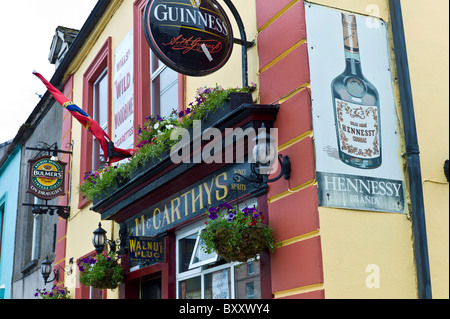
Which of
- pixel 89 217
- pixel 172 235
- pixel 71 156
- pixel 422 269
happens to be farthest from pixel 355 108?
pixel 71 156

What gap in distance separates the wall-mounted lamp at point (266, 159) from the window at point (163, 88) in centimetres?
289

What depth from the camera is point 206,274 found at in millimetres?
6867

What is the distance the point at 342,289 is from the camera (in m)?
5.12

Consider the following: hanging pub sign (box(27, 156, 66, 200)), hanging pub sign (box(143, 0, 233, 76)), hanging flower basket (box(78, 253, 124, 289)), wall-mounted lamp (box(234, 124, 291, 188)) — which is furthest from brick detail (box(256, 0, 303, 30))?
hanging pub sign (box(27, 156, 66, 200))

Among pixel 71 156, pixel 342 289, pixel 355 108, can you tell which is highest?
pixel 71 156

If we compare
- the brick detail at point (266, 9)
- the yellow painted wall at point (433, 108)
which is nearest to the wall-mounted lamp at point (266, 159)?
the yellow painted wall at point (433, 108)

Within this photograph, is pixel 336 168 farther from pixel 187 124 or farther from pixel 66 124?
pixel 66 124

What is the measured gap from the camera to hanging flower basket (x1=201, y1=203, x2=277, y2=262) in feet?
18.0

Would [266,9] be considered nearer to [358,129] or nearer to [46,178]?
[358,129]

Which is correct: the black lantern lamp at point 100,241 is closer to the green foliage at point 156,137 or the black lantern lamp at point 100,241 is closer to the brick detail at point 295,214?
the green foliage at point 156,137

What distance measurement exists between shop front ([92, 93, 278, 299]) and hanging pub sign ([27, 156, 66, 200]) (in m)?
2.72

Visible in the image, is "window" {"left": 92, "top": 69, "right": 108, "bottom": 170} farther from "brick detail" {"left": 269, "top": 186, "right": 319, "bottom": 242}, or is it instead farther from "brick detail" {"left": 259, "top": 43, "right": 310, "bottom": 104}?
"brick detail" {"left": 269, "top": 186, "right": 319, "bottom": 242}

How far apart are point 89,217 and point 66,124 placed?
9.27ft

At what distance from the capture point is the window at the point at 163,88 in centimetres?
843
